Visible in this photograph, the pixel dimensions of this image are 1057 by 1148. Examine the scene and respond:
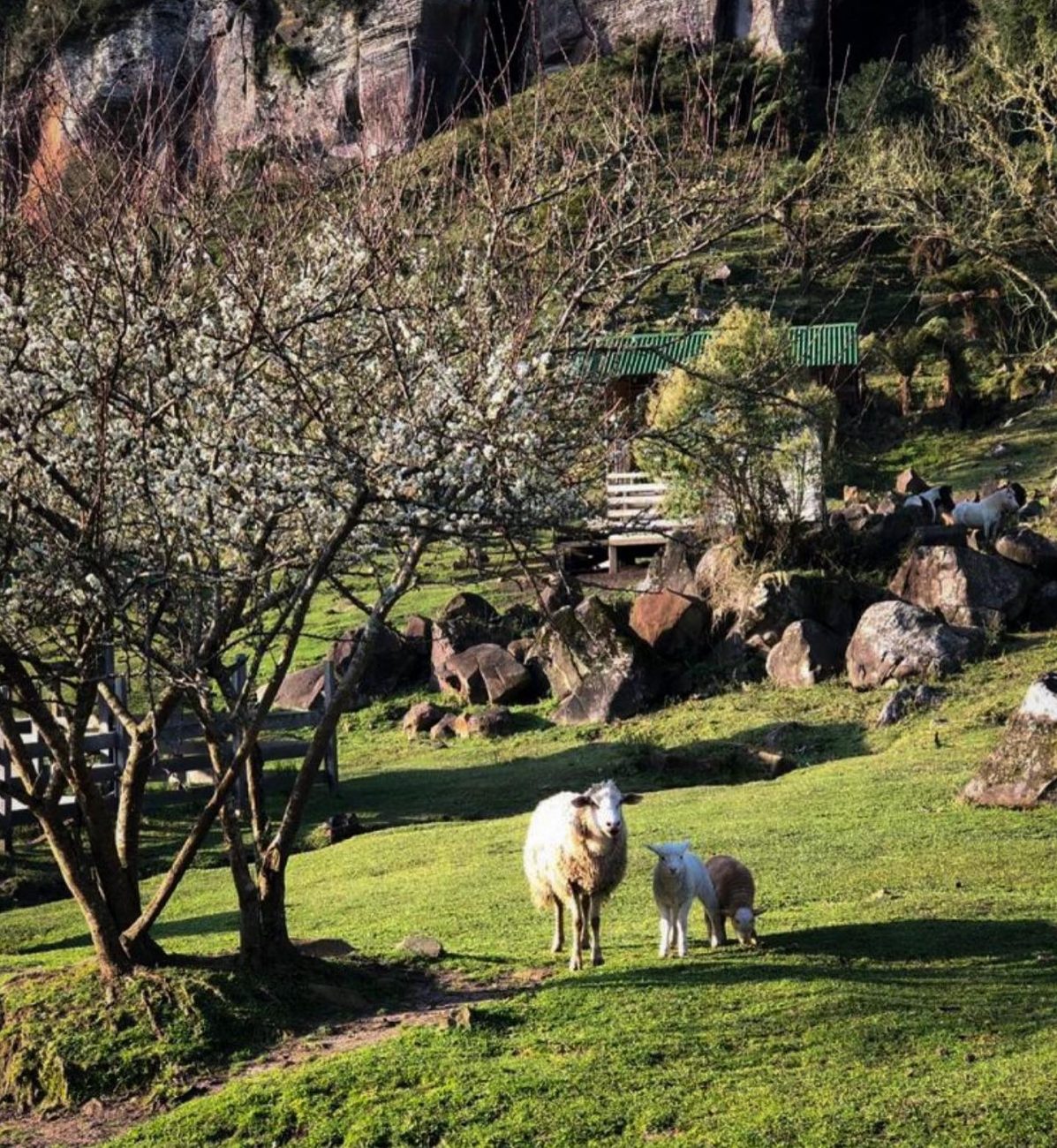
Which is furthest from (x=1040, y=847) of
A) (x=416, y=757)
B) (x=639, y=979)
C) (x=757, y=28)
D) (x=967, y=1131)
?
(x=757, y=28)

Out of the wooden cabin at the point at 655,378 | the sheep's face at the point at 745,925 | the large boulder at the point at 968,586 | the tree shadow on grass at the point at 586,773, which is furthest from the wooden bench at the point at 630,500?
the sheep's face at the point at 745,925

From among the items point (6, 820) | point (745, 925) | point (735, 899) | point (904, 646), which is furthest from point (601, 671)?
point (745, 925)

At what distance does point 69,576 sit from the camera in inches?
350

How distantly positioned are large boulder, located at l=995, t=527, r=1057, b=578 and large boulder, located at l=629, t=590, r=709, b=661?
5102 mm

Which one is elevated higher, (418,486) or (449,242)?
(449,242)

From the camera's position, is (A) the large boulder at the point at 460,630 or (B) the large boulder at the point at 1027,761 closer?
(B) the large boulder at the point at 1027,761

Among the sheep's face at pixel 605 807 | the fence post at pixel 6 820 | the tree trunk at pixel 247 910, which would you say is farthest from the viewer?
the fence post at pixel 6 820

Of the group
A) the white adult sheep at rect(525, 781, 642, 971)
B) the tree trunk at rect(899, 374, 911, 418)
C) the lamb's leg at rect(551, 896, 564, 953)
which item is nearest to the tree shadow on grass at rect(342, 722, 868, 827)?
the lamb's leg at rect(551, 896, 564, 953)

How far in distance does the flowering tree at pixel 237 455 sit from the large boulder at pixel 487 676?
14.5m

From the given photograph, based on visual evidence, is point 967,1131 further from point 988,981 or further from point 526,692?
point 526,692

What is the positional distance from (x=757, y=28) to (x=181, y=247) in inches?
2383

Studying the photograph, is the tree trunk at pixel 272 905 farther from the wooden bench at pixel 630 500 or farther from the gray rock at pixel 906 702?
the wooden bench at pixel 630 500

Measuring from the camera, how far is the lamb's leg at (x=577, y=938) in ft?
33.8

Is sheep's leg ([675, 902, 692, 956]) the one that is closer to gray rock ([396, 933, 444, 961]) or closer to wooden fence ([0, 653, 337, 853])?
gray rock ([396, 933, 444, 961])
